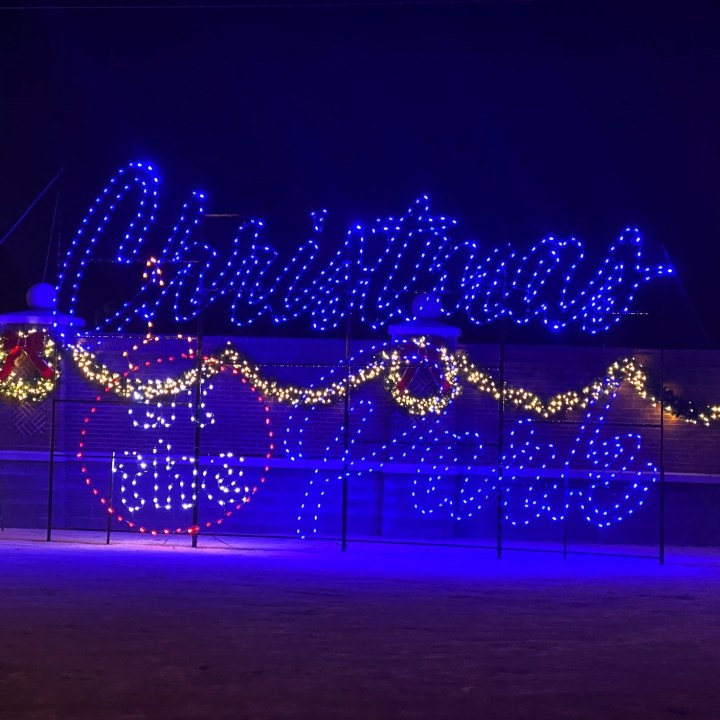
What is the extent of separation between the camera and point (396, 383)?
548 inches

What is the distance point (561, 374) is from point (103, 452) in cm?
626

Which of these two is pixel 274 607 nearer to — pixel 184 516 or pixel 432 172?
pixel 184 516

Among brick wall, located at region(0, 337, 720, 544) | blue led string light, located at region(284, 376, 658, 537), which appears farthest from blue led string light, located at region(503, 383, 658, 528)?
brick wall, located at region(0, 337, 720, 544)

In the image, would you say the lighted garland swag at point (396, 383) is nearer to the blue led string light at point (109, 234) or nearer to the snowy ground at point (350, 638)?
the blue led string light at point (109, 234)

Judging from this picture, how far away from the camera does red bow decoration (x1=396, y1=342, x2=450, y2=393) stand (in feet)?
44.9

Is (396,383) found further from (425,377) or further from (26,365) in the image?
(26,365)

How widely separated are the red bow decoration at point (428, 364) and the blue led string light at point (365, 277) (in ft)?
1.89

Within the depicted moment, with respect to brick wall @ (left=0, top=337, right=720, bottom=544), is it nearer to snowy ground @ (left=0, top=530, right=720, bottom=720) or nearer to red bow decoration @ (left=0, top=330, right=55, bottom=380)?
red bow decoration @ (left=0, top=330, right=55, bottom=380)

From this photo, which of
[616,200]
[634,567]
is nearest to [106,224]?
[616,200]

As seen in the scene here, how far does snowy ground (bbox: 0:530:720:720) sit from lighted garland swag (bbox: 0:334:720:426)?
2.54 metres

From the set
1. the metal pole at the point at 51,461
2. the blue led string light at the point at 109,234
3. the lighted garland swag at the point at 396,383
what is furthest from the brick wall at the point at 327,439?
the blue led string light at the point at 109,234

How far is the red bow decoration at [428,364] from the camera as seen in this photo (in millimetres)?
13695

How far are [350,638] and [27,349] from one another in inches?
319

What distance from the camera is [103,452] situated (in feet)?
46.9
